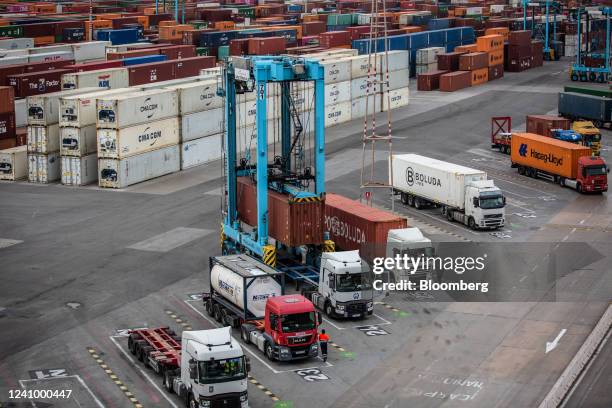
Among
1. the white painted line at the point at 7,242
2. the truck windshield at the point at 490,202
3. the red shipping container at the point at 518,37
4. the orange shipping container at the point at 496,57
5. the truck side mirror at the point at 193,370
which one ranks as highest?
the red shipping container at the point at 518,37

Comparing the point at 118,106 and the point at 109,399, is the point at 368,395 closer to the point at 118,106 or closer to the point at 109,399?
the point at 109,399

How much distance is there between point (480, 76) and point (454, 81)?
823cm

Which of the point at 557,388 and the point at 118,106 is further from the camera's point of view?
the point at 118,106

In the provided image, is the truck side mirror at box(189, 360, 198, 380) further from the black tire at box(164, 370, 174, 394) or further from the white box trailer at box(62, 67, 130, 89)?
the white box trailer at box(62, 67, 130, 89)

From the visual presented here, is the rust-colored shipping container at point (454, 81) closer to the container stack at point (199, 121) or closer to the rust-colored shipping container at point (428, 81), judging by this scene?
the rust-colored shipping container at point (428, 81)

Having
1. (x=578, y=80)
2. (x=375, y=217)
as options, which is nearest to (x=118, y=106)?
(x=375, y=217)

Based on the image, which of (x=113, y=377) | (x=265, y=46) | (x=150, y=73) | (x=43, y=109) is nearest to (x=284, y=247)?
(x=113, y=377)

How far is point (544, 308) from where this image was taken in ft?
185

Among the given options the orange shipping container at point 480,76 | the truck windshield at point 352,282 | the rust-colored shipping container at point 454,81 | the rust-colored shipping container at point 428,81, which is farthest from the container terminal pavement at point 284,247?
the orange shipping container at point 480,76

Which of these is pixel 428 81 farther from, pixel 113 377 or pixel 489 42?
pixel 113 377

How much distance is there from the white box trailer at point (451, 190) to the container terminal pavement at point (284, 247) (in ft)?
0.50

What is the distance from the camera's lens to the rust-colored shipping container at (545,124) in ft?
325

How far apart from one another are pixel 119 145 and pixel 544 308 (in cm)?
3964
